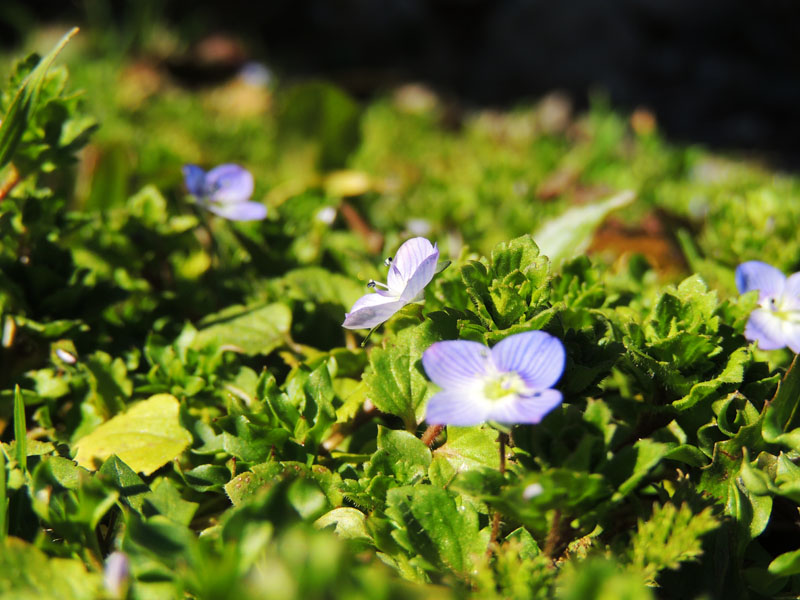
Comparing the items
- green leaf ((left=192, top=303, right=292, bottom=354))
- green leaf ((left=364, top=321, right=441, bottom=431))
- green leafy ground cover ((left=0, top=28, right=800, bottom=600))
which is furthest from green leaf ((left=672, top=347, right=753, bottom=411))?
green leaf ((left=192, top=303, right=292, bottom=354))

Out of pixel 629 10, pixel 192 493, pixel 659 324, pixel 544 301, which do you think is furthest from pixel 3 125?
pixel 629 10

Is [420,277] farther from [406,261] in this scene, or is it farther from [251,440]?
[251,440]

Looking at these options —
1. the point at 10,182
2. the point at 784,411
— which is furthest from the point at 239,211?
the point at 784,411

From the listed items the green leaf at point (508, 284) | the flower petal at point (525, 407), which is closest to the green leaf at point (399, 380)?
the green leaf at point (508, 284)

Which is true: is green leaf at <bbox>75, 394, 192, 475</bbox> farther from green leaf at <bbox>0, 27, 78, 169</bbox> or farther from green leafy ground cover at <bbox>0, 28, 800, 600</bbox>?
green leaf at <bbox>0, 27, 78, 169</bbox>

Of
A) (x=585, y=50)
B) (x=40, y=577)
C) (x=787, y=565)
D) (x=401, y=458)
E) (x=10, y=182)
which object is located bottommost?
(x=585, y=50)
